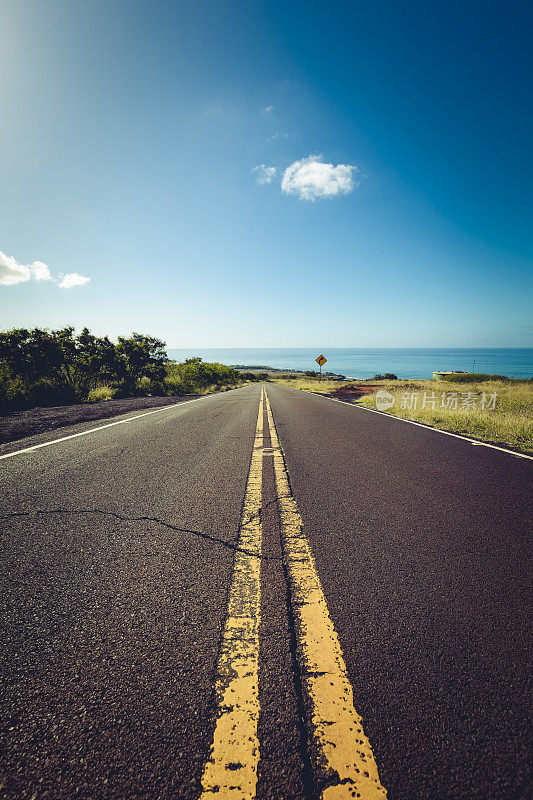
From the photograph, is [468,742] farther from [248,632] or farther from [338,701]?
[248,632]

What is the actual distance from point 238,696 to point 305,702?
24cm

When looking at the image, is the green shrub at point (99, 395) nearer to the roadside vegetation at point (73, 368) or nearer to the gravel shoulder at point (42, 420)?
the roadside vegetation at point (73, 368)

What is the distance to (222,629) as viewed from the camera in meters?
1.38

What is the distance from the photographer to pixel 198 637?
1.35 metres

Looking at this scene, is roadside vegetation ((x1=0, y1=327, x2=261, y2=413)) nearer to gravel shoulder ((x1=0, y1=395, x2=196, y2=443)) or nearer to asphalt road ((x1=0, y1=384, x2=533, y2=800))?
gravel shoulder ((x1=0, y1=395, x2=196, y2=443))

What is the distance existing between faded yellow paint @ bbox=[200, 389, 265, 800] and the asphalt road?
0.12 ft

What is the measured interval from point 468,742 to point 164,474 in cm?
302

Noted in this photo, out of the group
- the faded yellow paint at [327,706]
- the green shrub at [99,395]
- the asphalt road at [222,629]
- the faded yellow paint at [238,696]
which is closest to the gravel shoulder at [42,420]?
the asphalt road at [222,629]

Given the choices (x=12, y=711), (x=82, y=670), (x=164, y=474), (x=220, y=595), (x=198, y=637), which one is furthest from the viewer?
(x=164, y=474)

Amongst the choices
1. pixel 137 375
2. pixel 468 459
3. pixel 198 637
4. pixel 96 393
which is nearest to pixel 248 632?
pixel 198 637

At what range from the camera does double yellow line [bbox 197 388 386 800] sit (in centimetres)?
86

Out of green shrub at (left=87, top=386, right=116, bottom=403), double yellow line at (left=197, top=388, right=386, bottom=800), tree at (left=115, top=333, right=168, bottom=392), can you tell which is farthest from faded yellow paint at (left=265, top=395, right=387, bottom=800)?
tree at (left=115, top=333, right=168, bottom=392)

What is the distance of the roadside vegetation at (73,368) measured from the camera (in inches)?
369

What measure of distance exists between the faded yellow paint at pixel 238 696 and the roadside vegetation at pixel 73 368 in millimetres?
8500
